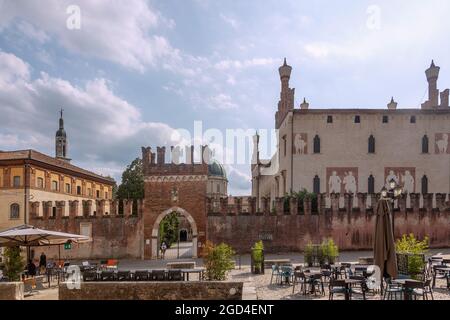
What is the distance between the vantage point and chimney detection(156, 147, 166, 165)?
2914cm

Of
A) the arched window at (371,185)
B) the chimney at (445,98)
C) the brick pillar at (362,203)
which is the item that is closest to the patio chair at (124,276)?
the brick pillar at (362,203)

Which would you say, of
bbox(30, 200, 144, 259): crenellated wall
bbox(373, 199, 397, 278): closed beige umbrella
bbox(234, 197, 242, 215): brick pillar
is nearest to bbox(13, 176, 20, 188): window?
bbox(30, 200, 144, 259): crenellated wall

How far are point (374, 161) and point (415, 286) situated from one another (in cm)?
2690

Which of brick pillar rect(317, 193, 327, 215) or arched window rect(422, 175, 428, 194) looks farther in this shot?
arched window rect(422, 175, 428, 194)

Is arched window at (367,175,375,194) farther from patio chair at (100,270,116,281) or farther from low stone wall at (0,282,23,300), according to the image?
low stone wall at (0,282,23,300)

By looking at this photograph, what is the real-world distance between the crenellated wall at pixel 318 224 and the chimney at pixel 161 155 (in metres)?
4.34

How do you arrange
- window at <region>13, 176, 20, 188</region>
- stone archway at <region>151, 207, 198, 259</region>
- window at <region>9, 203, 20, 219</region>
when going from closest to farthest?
stone archway at <region>151, 207, 198, 259</region> < window at <region>9, 203, 20, 219</region> < window at <region>13, 176, 20, 188</region>

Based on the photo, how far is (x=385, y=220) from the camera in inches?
468

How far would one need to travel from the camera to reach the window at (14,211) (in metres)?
32.4

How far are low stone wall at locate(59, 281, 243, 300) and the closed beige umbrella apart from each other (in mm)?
3775

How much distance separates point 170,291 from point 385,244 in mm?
5774

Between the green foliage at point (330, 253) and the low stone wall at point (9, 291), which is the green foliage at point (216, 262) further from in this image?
the green foliage at point (330, 253)
